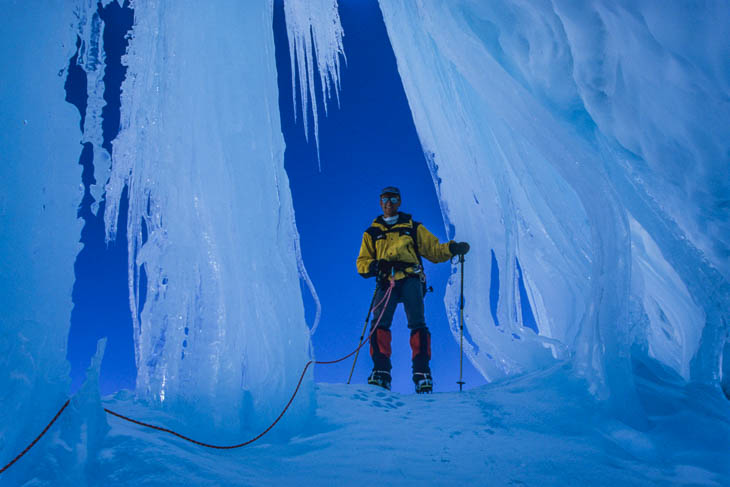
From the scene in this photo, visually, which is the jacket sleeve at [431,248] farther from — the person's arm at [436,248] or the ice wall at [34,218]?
the ice wall at [34,218]

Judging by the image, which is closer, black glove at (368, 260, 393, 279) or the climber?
the climber

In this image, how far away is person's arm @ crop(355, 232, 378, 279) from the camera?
4309 mm

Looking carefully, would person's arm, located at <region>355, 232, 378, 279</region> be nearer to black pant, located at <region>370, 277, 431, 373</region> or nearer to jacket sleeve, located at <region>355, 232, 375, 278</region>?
jacket sleeve, located at <region>355, 232, 375, 278</region>

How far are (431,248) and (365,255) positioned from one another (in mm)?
702

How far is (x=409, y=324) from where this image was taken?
4.01 metres

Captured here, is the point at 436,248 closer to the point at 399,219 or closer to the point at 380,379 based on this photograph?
the point at 399,219

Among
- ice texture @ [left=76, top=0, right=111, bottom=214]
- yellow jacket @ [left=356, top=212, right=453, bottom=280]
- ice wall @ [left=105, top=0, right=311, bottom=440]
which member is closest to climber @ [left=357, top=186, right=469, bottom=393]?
yellow jacket @ [left=356, top=212, right=453, bottom=280]

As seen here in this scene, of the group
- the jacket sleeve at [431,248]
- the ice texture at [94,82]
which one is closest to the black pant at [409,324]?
the jacket sleeve at [431,248]

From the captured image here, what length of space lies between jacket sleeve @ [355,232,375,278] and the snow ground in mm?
1542

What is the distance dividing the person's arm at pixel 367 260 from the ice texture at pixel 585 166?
3.54 feet

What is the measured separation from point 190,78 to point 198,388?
2139 millimetres

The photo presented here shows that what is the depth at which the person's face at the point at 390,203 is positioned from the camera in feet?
14.9

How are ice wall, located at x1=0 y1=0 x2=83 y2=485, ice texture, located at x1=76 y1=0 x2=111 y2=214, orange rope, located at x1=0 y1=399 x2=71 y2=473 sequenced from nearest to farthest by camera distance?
orange rope, located at x1=0 y1=399 x2=71 y2=473
ice wall, located at x1=0 y1=0 x2=83 y2=485
ice texture, located at x1=76 y1=0 x2=111 y2=214

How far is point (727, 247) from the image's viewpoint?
2.50 meters
